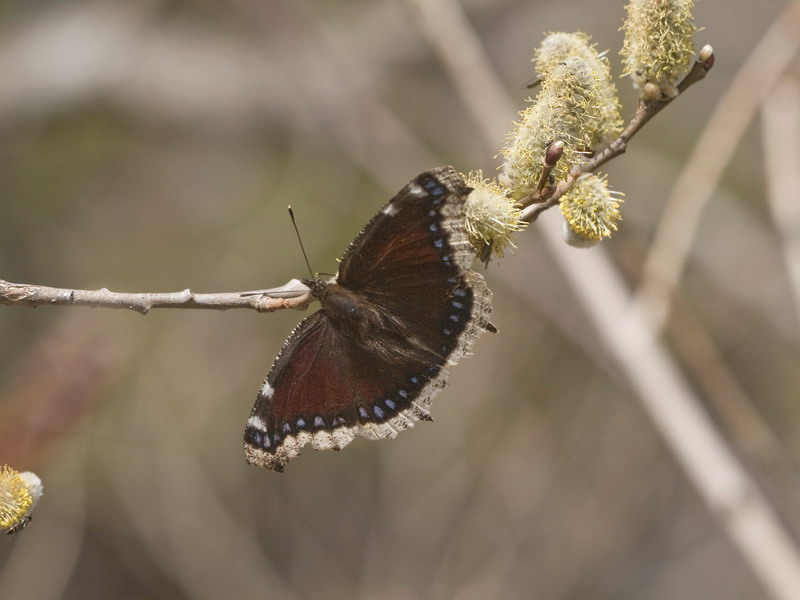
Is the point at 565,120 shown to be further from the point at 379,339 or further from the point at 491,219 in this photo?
the point at 379,339

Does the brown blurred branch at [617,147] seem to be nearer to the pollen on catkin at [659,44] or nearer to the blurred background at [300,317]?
the pollen on catkin at [659,44]

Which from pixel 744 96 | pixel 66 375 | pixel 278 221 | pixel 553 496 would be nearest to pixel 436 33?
pixel 744 96

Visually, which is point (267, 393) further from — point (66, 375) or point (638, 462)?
point (638, 462)

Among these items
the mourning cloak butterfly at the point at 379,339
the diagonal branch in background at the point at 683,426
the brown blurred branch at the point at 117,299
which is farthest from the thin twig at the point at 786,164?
the brown blurred branch at the point at 117,299

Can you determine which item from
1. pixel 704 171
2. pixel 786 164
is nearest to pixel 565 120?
pixel 704 171

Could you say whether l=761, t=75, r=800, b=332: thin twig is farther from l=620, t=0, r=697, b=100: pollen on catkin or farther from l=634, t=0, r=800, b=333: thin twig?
l=620, t=0, r=697, b=100: pollen on catkin

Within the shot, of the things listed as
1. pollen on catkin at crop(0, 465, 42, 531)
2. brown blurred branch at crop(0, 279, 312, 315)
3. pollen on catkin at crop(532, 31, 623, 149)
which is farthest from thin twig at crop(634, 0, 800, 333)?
pollen on catkin at crop(0, 465, 42, 531)
